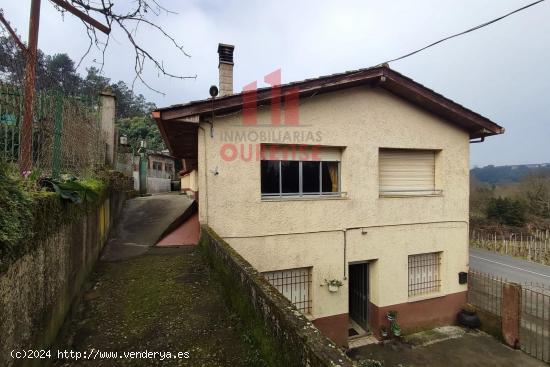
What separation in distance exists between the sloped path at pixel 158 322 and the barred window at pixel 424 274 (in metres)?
6.31

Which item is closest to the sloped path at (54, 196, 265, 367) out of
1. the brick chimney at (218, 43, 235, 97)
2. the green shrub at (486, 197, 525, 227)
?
the brick chimney at (218, 43, 235, 97)

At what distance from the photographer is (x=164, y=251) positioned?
6402mm

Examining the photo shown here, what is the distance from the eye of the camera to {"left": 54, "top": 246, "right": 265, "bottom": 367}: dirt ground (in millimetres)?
2801

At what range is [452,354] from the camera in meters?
6.98

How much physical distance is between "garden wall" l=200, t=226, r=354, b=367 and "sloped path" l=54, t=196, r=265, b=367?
0.22 m

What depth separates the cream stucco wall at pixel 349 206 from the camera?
644cm

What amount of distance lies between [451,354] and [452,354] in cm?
2

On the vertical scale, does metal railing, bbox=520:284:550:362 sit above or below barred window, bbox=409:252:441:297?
below

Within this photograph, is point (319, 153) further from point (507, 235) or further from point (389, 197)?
point (507, 235)

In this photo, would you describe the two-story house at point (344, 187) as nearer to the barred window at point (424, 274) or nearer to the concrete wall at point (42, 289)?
the barred window at point (424, 274)

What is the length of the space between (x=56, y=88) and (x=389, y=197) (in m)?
7.54

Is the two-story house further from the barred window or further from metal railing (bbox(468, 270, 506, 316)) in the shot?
metal railing (bbox(468, 270, 506, 316))

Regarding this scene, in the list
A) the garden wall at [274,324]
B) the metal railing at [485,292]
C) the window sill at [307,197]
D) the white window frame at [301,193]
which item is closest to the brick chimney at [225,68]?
the white window frame at [301,193]

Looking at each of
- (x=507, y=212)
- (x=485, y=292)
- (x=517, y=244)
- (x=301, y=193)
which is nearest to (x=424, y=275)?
(x=485, y=292)
